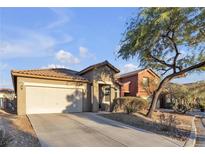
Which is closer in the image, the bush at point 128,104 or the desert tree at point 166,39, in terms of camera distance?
the desert tree at point 166,39

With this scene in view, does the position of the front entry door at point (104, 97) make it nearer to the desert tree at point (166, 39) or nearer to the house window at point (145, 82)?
the desert tree at point (166, 39)

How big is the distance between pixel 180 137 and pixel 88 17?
Answer: 8.45 metres

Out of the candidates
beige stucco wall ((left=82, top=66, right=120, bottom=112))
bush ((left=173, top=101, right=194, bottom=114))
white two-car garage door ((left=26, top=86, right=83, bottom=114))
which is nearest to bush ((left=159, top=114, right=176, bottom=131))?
beige stucco wall ((left=82, top=66, right=120, bottom=112))

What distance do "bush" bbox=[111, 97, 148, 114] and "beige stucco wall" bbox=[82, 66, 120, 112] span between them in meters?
0.95

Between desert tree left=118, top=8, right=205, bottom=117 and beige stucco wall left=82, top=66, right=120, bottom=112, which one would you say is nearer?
desert tree left=118, top=8, right=205, bottom=117

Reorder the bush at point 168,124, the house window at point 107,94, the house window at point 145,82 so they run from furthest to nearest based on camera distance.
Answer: the house window at point 145,82, the house window at point 107,94, the bush at point 168,124

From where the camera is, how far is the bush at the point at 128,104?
21.0m

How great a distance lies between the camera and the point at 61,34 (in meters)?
16.9

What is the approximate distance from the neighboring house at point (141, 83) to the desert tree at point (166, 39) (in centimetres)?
1019

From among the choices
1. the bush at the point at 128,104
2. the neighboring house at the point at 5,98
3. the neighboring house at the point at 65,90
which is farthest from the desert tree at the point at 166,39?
the neighboring house at the point at 5,98

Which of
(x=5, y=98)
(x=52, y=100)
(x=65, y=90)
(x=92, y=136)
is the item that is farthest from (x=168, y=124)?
(x=5, y=98)

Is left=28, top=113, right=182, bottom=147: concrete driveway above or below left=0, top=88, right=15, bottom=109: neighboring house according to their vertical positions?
below

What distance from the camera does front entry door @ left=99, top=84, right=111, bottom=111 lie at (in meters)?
22.7

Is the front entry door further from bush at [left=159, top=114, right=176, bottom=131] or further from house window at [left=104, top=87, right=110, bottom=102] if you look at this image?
bush at [left=159, top=114, right=176, bottom=131]
